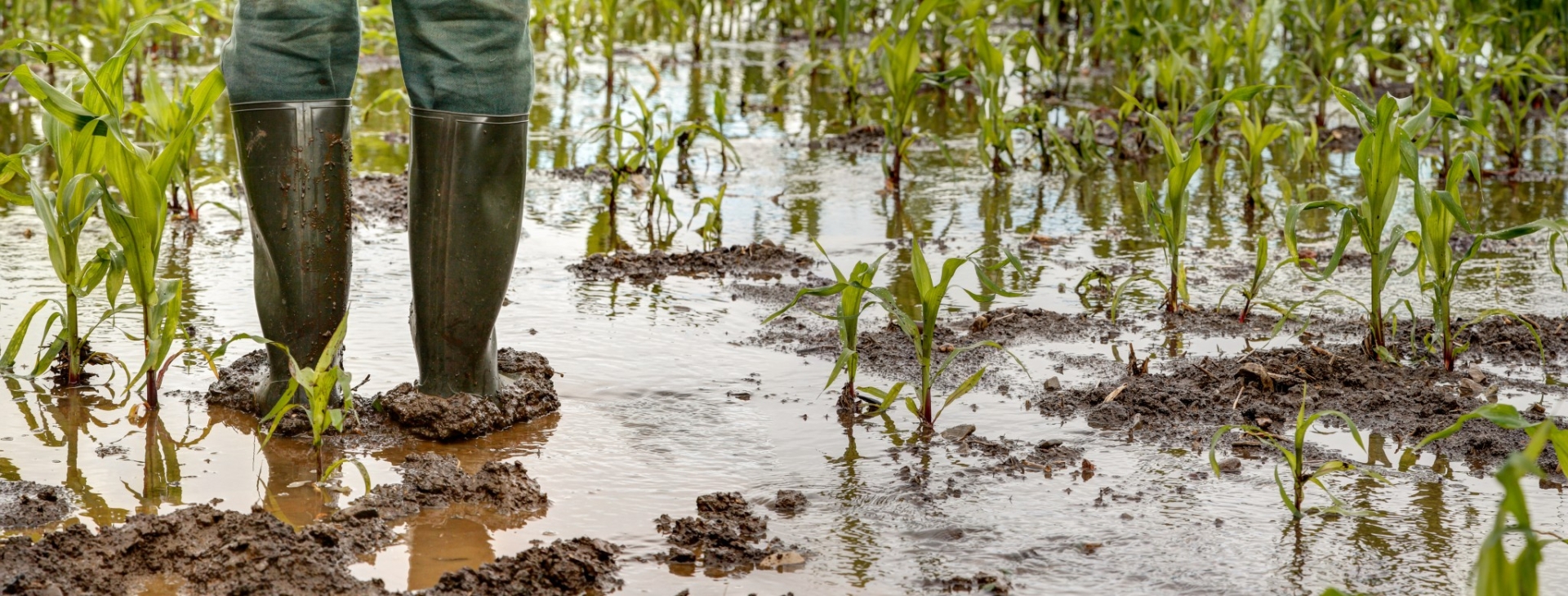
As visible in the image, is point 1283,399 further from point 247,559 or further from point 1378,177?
point 247,559

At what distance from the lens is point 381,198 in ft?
14.4

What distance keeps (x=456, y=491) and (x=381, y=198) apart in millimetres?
2384

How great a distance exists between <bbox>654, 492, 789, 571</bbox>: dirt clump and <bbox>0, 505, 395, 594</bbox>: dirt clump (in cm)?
38

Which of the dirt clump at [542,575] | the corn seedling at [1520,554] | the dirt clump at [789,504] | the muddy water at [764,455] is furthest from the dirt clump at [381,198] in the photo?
the corn seedling at [1520,554]

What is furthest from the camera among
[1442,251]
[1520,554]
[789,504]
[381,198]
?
[381,198]

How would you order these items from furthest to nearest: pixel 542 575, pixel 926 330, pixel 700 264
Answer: pixel 700 264, pixel 926 330, pixel 542 575

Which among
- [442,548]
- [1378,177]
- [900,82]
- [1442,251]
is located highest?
[900,82]

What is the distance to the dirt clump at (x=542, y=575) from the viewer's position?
186 cm

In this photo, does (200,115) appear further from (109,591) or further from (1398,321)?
(1398,321)

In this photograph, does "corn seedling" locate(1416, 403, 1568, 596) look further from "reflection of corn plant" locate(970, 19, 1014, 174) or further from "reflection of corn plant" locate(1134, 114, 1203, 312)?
"reflection of corn plant" locate(970, 19, 1014, 174)

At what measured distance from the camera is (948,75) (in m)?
4.47

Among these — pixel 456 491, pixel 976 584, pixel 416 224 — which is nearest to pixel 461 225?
pixel 416 224

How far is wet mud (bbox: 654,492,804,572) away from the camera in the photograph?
1.97m

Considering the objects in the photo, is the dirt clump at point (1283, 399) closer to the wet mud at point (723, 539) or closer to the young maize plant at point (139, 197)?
the wet mud at point (723, 539)
